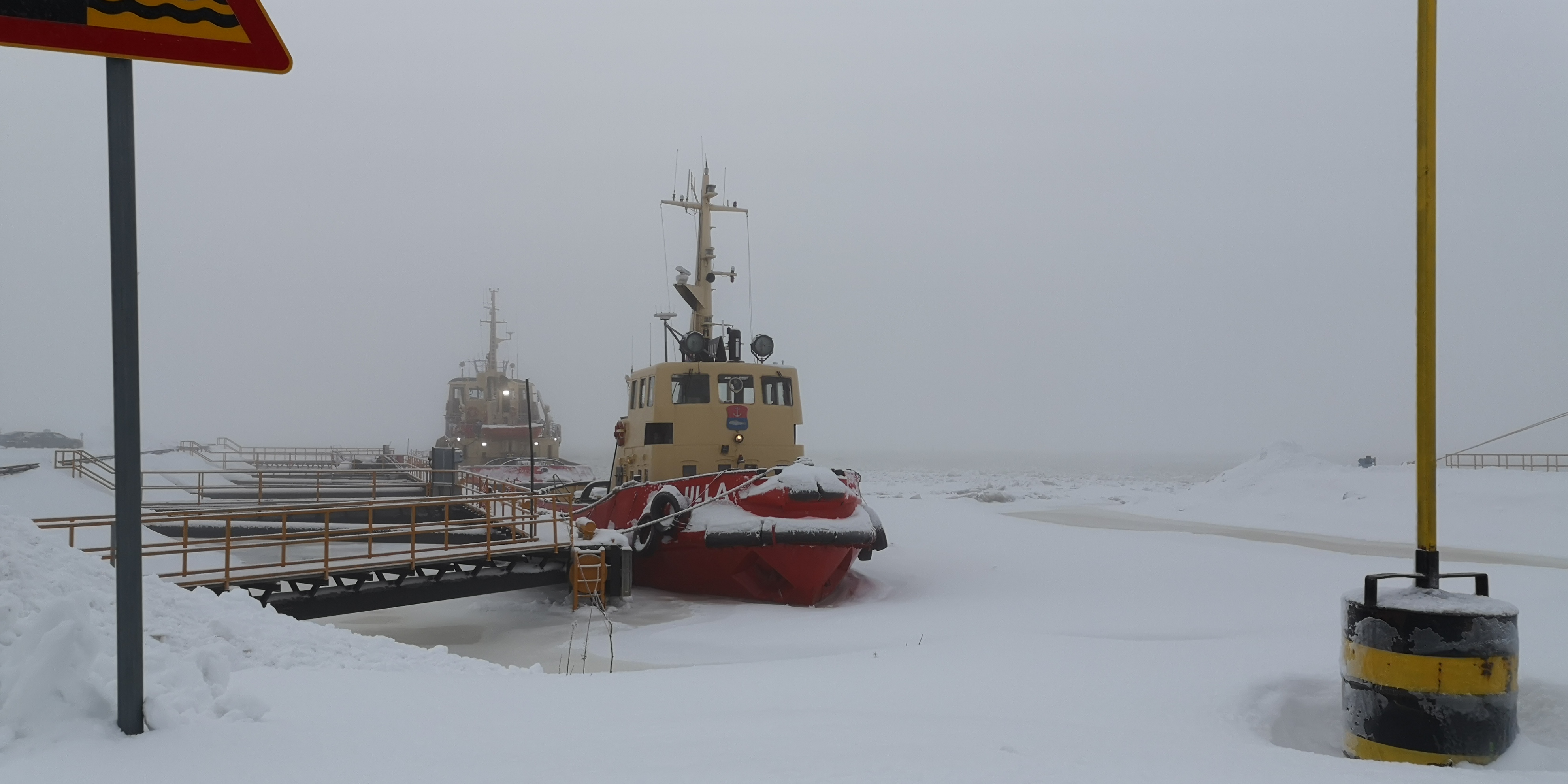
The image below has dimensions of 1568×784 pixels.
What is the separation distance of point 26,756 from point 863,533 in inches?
426

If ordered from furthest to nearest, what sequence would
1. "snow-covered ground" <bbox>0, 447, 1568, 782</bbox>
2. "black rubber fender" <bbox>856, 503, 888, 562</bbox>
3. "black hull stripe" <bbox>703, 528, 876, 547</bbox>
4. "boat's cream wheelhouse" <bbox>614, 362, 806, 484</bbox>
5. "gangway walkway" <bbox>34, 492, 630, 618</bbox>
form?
"boat's cream wheelhouse" <bbox>614, 362, 806, 484</bbox>
"black rubber fender" <bbox>856, 503, 888, 562</bbox>
"black hull stripe" <bbox>703, 528, 876, 547</bbox>
"gangway walkway" <bbox>34, 492, 630, 618</bbox>
"snow-covered ground" <bbox>0, 447, 1568, 782</bbox>

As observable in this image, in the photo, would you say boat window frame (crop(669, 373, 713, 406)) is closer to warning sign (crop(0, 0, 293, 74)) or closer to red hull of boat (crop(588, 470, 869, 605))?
red hull of boat (crop(588, 470, 869, 605))

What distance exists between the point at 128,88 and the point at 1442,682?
6.37 m

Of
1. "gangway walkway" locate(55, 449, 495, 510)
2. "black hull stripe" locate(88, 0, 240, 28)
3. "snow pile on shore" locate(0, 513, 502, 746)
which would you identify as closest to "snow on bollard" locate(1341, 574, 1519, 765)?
"snow pile on shore" locate(0, 513, 502, 746)

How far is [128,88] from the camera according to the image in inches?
121

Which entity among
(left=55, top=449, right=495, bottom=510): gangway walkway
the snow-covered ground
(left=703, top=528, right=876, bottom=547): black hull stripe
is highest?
the snow-covered ground

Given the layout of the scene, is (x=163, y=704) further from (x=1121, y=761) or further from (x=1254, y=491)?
(x=1254, y=491)

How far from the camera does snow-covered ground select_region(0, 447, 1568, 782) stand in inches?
125

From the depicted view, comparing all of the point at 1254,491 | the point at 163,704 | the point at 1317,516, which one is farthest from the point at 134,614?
the point at 1254,491

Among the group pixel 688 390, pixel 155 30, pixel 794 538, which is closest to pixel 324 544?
pixel 688 390

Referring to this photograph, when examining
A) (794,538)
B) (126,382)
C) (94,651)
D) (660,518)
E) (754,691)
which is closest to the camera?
(126,382)

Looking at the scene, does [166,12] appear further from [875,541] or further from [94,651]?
[875,541]

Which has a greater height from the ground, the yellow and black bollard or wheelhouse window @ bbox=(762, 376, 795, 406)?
wheelhouse window @ bbox=(762, 376, 795, 406)

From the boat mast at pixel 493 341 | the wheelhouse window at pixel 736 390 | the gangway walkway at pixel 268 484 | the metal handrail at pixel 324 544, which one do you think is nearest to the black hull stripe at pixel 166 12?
the metal handrail at pixel 324 544
